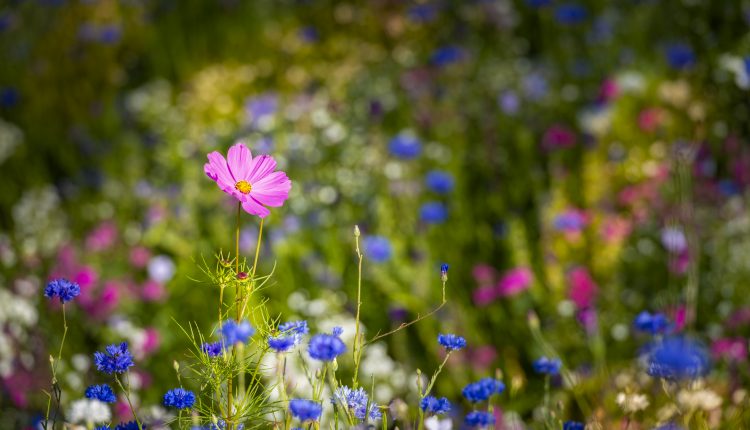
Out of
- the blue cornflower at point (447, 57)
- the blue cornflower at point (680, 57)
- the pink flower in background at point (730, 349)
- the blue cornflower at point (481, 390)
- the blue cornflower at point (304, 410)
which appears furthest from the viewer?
the blue cornflower at point (447, 57)

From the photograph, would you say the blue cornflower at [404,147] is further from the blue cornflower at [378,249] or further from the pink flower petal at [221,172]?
the pink flower petal at [221,172]

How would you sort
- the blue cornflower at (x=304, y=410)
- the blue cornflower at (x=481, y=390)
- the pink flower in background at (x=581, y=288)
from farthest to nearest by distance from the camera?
the pink flower in background at (x=581, y=288)
the blue cornflower at (x=481, y=390)
the blue cornflower at (x=304, y=410)

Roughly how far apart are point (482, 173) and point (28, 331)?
6.14 ft

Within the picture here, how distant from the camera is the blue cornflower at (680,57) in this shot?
343 cm

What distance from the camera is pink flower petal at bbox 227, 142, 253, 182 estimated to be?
3.76 ft

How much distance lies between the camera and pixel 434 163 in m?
3.35

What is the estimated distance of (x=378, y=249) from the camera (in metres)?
2.54

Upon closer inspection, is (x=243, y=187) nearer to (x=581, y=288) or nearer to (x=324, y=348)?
(x=324, y=348)

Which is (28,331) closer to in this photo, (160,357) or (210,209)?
(160,357)

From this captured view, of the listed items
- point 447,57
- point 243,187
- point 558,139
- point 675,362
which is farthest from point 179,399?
point 447,57

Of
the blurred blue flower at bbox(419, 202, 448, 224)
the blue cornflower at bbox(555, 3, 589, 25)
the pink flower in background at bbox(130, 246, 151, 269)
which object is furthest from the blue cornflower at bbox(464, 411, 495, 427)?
the blue cornflower at bbox(555, 3, 589, 25)

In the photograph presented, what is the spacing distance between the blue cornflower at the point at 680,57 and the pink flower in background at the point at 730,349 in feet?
5.46

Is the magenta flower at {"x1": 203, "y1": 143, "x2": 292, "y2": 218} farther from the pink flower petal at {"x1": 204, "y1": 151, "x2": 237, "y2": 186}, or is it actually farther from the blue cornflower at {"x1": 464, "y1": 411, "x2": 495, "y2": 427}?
the blue cornflower at {"x1": 464, "y1": 411, "x2": 495, "y2": 427}

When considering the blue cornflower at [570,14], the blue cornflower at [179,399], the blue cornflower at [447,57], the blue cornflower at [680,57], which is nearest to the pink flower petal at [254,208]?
the blue cornflower at [179,399]
